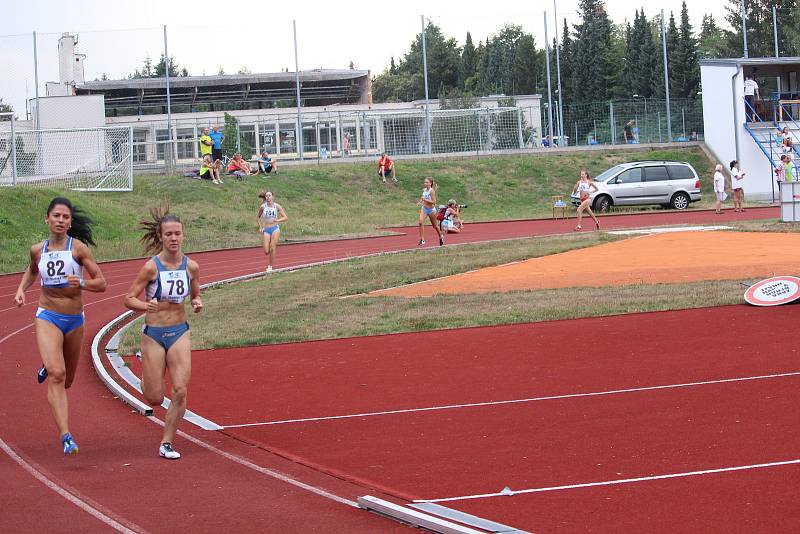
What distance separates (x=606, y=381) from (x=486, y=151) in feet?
130

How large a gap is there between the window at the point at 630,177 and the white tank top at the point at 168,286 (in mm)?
32141

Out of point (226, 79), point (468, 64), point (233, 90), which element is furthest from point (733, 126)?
point (468, 64)

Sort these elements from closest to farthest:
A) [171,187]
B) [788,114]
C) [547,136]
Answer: [171,187] < [788,114] < [547,136]

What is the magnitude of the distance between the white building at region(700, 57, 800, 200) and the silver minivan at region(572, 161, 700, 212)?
4.51 metres

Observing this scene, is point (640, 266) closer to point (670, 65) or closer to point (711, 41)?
point (670, 65)

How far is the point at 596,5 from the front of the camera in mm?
98250

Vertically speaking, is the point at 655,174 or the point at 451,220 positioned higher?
the point at 655,174

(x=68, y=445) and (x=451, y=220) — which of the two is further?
(x=451, y=220)

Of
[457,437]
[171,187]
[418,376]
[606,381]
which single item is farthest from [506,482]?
[171,187]

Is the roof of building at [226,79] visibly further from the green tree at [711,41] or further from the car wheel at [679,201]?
the green tree at [711,41]

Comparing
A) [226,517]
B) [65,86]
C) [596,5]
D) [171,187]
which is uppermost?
[596,5]

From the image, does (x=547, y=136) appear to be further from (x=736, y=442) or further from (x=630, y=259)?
(x=736, y=442)

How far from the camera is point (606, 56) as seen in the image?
83688 mm

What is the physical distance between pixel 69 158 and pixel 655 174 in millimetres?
19884
